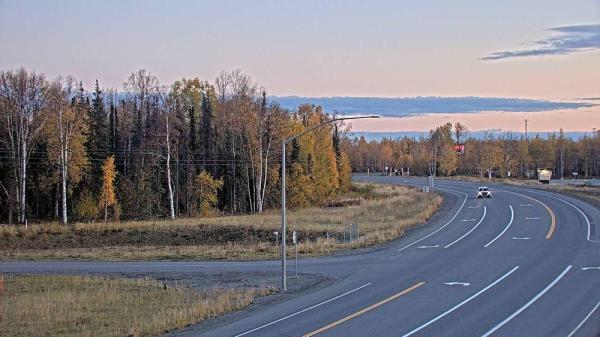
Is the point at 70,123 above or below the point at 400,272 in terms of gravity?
above

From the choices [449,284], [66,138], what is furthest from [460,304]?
[66,138]

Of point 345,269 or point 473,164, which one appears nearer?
point 345,269

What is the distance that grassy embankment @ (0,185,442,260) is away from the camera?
4872 centimetres

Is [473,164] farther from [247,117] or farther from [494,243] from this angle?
[494,243]

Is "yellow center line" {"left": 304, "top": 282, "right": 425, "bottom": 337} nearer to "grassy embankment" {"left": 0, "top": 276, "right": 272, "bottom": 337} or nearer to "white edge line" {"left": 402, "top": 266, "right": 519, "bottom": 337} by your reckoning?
"white edge line" {"left": 402, "top": 266, "right": 519, "bottom": 337}

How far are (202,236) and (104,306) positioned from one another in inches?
1371

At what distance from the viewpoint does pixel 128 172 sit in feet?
279

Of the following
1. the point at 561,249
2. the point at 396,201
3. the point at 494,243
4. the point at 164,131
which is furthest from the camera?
the point at 396,201

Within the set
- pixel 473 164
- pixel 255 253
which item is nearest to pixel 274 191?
pixel 255 253

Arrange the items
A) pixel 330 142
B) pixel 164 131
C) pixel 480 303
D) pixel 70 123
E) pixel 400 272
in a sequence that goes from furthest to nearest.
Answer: pixel 330 142, pixel 164 131, pixel 70 123, pixel 400 272, pixel 480 303

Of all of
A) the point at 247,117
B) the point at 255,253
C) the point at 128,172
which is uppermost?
→ the point at 247,117

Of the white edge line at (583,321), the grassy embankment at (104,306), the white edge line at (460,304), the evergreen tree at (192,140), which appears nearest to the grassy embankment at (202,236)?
the grassy embankment at (104,306)

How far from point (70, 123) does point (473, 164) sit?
134 m

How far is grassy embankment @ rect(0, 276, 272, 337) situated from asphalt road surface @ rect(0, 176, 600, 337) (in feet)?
5.53
